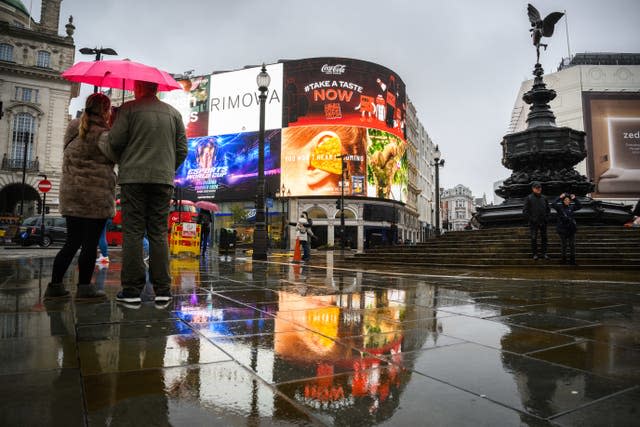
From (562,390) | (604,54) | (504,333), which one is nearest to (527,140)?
(504,333)

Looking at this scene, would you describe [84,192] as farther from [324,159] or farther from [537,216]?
[324,159]

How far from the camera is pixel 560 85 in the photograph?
175 ft

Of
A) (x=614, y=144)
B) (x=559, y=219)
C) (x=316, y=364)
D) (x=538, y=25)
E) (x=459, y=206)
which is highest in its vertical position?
(x=459, y=206)

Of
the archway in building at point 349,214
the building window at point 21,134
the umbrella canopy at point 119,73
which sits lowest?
the umbrella canopy at point 119,73

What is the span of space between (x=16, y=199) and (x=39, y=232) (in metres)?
27.6

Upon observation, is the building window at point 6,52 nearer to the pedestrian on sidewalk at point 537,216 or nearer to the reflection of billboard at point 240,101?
the reflection of billboard at point 240,101

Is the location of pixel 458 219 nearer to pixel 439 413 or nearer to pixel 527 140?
pixel 527 140

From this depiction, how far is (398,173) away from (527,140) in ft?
115

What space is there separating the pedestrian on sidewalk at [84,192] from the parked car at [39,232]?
63.8ft

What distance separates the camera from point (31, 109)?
131ft

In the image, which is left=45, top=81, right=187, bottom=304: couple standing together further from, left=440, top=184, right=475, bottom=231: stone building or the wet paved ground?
left=440, top=184, right=475, bottom=231: stone building

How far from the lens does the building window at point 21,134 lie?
39125mm

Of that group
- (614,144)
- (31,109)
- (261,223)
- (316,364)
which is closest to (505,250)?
(261,223)

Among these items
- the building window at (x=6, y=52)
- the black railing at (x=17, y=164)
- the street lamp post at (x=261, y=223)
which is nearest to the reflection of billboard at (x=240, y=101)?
the black railing at (x=17, y=164)
